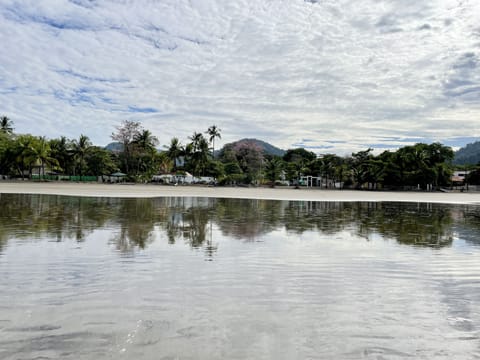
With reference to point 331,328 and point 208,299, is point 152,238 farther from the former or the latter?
point 331,328

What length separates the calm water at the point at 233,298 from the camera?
385cm

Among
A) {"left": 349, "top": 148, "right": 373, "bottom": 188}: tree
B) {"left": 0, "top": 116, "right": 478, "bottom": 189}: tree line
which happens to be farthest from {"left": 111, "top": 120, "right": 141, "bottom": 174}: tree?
{"left": 349, "top": 148, "right": 373, "bottom": 188}: tree

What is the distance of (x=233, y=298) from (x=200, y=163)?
7627cm

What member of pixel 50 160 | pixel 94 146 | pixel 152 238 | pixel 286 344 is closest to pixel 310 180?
pixel 94 146

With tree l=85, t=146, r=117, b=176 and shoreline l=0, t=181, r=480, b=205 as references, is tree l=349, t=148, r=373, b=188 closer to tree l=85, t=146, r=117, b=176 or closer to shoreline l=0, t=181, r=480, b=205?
shoreline l=0, t=181, r=480, b=205

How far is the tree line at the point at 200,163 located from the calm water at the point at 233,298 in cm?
6874

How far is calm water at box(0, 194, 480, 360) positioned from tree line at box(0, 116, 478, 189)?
6874cm

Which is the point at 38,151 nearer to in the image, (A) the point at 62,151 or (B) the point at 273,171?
(A) the point at 62,151

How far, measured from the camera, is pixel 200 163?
81000 millimetres

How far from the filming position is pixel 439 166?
77.4 metres

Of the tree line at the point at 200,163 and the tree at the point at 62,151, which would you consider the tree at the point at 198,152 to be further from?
the tree at the point at 62,151

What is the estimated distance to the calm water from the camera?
3852 millimetres

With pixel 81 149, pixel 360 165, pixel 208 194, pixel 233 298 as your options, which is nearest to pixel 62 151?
pixel 81 149

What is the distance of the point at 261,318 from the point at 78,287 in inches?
117
